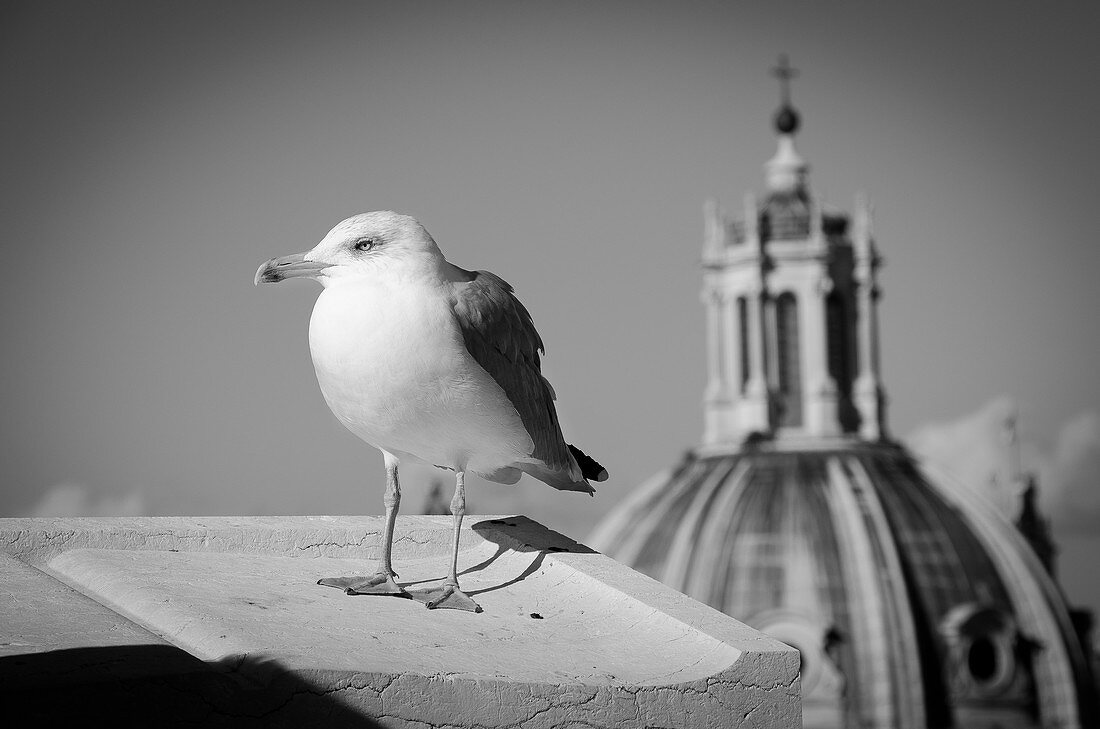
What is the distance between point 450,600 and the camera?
7988mm

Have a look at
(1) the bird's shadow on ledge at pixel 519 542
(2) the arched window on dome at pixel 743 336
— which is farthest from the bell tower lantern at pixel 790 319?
(1) the bird's shadow on ledge at pixel 519 542

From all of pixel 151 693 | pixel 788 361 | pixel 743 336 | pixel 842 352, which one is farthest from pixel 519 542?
pixel 842 352

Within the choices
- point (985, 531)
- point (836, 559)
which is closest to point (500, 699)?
point (836, 559)

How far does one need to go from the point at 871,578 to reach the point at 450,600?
265 ft

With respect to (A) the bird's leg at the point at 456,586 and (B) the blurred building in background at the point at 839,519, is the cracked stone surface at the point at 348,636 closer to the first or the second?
(A) the bird's leg at the point at 456,586

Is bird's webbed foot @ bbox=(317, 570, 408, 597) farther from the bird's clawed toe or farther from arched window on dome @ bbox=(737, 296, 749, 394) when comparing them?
arched window on dome @ bbox=(737, 296, 749, 394)

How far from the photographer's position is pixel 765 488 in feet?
294

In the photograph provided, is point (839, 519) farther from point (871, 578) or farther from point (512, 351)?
point (512, 351)

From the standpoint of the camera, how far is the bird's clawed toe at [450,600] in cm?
793

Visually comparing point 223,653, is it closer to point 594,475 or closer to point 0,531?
point 0,531

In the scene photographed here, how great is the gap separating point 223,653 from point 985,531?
87.9 meters

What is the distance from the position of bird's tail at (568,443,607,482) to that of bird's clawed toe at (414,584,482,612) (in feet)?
3.66

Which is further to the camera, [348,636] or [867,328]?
[867,328]

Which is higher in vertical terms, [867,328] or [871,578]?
[867,328]
